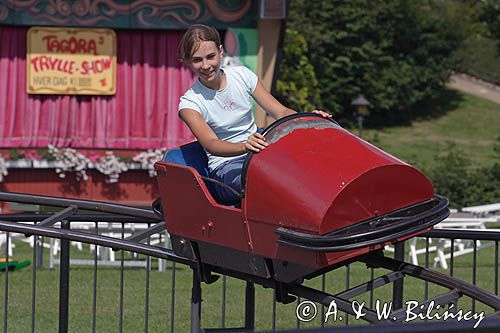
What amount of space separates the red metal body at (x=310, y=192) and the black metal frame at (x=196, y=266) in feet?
0.87

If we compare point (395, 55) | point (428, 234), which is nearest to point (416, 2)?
point (395, 55)

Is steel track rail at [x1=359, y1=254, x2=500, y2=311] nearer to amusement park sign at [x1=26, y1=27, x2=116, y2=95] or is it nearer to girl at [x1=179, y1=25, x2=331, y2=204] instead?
girl at [x1=179, y1=25, x2=331, y2=204]

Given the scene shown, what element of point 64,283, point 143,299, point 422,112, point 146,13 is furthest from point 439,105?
point 64,283

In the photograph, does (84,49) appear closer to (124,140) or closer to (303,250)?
(124,140)

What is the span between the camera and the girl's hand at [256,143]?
4363 mm

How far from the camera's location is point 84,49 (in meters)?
20.5

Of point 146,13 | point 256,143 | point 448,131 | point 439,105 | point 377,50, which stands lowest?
point 448,131

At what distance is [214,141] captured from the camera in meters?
4.74

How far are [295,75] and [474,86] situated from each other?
2173 cm

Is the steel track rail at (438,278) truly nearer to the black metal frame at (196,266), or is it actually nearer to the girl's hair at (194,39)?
the black metal frame at (196,266)

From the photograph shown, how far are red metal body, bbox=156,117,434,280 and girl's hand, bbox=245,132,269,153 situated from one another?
23 millimetres

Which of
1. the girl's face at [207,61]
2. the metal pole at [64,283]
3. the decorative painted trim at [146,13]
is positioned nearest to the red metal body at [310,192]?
the girl's face at [207,61]

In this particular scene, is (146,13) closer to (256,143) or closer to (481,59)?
(256,143)

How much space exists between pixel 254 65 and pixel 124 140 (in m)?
2.95
